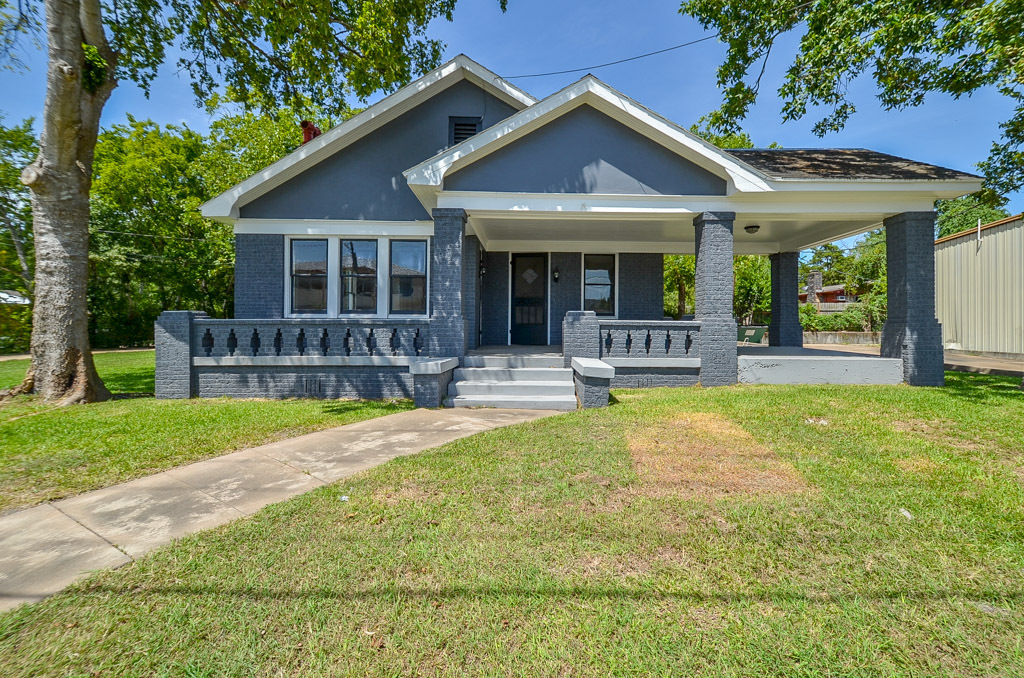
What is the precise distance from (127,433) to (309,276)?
5.20m

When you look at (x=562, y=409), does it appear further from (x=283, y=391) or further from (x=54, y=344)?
(x=54, y=344)

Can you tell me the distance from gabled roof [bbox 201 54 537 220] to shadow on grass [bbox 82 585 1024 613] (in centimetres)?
908

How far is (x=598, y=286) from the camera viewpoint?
12539 mm

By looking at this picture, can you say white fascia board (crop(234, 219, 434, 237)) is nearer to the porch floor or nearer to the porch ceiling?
the porch ceiling

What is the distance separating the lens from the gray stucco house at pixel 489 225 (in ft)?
27.5

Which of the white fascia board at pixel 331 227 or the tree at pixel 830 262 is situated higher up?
the tree at pixel 830 262

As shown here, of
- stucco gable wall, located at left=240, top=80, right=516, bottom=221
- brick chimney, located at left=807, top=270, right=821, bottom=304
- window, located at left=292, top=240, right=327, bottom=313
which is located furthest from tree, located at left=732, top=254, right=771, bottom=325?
window, located at left=292, top=240, right=327, bottom=313

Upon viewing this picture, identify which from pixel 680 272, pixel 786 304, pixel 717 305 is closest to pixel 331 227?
pixel 717 305

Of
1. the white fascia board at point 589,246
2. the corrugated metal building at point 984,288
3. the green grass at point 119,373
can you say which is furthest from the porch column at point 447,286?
the corrugated metal building at point 984,288

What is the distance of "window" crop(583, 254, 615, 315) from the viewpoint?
41.0ft

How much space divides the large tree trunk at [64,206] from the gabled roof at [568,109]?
5952 millimetres

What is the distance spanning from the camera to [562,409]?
7336 mm

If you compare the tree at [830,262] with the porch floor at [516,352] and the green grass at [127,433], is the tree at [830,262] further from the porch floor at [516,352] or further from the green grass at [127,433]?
the green grass at [127,433]

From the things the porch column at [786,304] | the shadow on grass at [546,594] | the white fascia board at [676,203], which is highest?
the white fascia board at [676,203]
